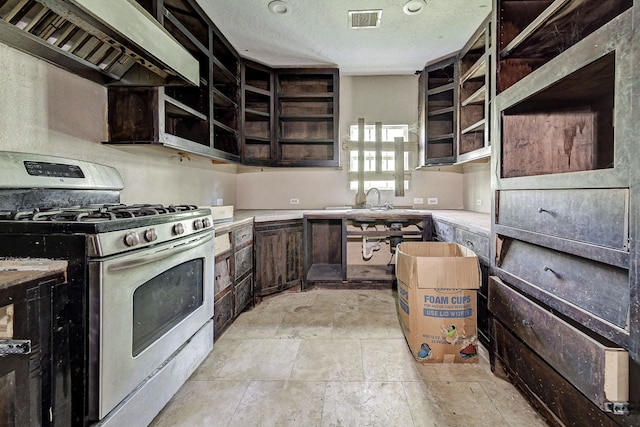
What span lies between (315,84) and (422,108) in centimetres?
130

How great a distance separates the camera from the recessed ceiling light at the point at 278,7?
2.36 metres

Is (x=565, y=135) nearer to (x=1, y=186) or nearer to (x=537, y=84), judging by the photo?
(x=537, y=84)

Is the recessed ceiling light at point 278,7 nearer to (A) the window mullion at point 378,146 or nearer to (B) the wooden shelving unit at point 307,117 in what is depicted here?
(B) the wooden shelving unit at point 307,117

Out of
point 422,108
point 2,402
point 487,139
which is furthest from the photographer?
point 422,108

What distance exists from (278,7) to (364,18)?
2.32ft

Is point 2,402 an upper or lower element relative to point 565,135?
lower

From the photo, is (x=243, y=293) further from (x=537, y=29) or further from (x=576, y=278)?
(x=537, y=29)

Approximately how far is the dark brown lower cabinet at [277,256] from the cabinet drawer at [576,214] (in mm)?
2048

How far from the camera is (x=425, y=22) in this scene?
2.61m

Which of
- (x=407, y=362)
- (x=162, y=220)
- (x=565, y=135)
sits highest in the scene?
(x=565, y=135)

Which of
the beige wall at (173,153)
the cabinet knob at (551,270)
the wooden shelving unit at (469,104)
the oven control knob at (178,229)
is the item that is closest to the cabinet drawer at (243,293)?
the beige wall at (173,153)

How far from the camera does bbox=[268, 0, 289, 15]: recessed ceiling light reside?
2355 mm

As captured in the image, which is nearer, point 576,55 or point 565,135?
point 576,55

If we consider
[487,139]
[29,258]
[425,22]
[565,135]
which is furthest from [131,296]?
[425,22]
